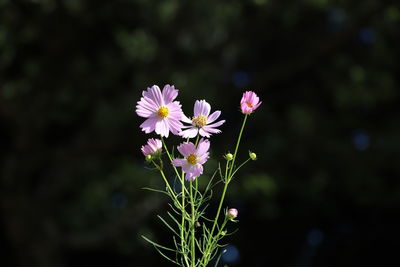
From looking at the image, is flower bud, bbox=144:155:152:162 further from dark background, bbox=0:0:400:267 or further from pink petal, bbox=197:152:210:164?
dark background, bbox=0:0:400:267

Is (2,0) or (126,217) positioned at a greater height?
(2,0)

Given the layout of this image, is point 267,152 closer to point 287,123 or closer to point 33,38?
point 287,123

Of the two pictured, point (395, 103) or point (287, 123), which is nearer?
point (287, 123)

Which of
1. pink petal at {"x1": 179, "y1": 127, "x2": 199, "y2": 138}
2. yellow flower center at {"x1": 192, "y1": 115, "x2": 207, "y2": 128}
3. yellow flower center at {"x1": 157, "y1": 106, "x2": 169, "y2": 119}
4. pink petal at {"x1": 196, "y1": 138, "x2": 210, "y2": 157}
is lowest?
pink petal at {"x1": 196, "y1": 138, "x2": 210, "y2": 157}

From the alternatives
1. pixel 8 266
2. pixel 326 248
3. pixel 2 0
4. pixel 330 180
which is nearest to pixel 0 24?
pixel 2 0

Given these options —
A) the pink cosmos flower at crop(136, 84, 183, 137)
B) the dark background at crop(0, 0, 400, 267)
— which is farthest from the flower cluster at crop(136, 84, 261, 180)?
the dark background at crop(0, 0, 400, 267)

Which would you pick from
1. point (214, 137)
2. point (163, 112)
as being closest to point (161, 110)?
point (163, 112)

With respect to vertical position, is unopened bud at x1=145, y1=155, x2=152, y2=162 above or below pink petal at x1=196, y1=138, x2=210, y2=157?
below
